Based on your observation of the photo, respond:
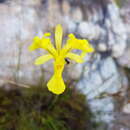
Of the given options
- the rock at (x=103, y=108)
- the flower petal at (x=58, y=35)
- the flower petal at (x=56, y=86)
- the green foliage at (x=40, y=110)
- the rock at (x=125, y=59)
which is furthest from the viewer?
the rock at (x=125, y=59)

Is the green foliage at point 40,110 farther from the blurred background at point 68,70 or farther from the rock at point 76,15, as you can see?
the rock at point 76,15

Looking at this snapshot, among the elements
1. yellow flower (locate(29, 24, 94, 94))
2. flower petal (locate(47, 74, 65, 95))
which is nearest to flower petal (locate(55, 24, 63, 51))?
yellow flower (locate(29, 24, 94, 94))

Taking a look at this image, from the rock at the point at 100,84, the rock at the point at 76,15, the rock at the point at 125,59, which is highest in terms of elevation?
the rock at the point at 76,15

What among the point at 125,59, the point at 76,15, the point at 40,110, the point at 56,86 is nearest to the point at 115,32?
the point at 125,59

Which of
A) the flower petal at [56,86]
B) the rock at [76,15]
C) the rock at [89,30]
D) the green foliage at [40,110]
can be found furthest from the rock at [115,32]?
the flower petal at [56,86]

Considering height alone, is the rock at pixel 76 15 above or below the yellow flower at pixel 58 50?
above

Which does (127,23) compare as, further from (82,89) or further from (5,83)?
(5,83)

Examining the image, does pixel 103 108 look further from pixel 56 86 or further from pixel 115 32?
pixel 56 86
